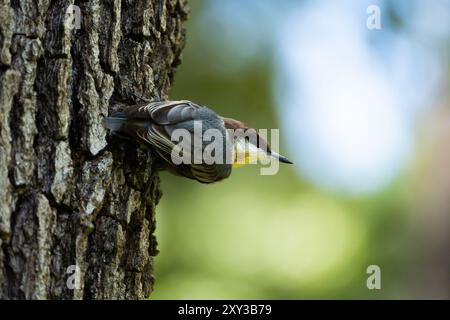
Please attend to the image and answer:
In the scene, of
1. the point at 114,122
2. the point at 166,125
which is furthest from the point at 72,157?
the point at 166,125

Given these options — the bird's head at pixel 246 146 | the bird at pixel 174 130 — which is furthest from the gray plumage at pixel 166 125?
the bird's head at pixel 246 146

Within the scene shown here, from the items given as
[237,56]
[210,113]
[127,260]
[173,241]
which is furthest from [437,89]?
[127,260]

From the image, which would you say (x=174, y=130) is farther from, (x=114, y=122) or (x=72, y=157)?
(x=72, y=157)

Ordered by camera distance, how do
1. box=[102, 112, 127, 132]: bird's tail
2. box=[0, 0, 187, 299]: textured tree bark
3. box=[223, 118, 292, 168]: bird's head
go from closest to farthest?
box=[0, 0, 187, 299]: textured tree bark → box=[102, 112, 127, 132]: bird's tail → box=[223, 118, 292, 168]: bird's head

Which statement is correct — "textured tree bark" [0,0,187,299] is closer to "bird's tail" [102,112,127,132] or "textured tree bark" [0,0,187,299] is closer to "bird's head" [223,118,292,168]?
"bird's tail" [102,112,127,132]

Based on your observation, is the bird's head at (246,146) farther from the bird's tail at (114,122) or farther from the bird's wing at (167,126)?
the bird's tail at (114,122)

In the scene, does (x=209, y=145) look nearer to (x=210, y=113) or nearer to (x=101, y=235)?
(x=210, y=113)

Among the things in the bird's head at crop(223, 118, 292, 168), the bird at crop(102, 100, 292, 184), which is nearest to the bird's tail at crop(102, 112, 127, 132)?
the bird at crop(102, 100, 292, 184)
